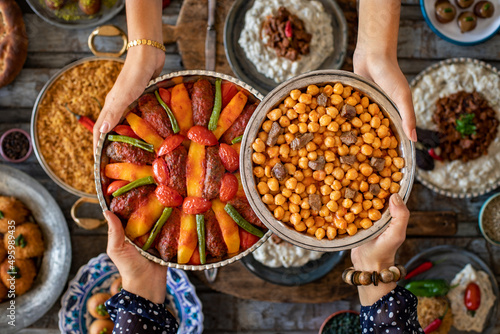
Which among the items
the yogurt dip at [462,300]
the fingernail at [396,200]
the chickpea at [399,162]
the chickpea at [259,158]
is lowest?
the yogurt dip at [462,300]

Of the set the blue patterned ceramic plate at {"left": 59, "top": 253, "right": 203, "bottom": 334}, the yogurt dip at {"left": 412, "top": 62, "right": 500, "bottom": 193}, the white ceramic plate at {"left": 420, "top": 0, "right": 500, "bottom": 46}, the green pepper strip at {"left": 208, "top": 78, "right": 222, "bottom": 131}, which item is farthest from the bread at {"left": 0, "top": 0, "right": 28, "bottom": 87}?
the white ceramic plate at {"left": 420, "top": 0, "right": 500, "bottom": 46}

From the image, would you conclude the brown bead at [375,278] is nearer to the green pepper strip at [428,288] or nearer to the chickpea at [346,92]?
the chickpea at [346,92]

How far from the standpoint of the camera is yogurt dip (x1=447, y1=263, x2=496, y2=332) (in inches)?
126

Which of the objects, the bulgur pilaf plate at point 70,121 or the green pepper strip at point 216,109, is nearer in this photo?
the green pepper strip at point 216,109

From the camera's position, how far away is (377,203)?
2002 millimetres

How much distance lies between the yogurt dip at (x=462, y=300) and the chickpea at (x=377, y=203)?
1.78 metres

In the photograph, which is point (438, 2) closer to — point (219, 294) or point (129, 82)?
point (129, 82)

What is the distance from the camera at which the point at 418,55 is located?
3.37 metres

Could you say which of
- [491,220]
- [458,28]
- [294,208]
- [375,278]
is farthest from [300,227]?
[458,28]

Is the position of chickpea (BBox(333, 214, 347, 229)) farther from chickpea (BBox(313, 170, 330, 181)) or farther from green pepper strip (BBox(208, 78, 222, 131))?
green pepper strip (BBox(208, 78, 222, 131))

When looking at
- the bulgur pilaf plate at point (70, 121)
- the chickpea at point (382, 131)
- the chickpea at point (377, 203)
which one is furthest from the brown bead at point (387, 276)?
the bulgur pilaf plate at point (70, 121)

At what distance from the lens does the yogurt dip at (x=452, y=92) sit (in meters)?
3.22

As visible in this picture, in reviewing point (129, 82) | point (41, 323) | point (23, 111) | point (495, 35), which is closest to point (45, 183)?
point (23, 111)

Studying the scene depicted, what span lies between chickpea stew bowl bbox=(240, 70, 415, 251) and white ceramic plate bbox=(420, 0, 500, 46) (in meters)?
1.75
